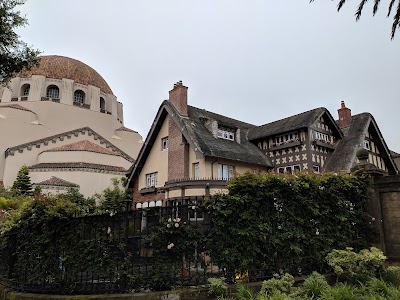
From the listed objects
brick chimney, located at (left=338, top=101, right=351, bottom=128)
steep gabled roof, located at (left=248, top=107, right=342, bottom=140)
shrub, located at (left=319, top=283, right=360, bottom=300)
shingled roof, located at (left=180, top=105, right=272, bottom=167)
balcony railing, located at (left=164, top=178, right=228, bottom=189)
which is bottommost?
shrub, located at (left=319, top=283, right=360, bottom=300)

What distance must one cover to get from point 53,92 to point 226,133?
33265 millimetres

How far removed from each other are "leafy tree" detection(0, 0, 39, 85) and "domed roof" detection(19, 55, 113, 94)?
39181 mm

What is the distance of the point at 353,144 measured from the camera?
77.8ft

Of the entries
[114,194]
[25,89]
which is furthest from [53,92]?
[114,194]

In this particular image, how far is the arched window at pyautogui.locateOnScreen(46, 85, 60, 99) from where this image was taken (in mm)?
45875

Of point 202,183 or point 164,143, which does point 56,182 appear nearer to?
point 164,143

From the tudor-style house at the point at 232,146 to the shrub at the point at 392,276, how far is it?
41.0ft

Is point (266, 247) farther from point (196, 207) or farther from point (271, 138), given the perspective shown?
point (271, 138)

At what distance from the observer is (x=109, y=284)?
6.84m

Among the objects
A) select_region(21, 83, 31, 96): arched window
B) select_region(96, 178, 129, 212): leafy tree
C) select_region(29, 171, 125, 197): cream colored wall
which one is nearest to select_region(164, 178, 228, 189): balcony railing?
select_region(96, 178, 129, 212): leafy tree

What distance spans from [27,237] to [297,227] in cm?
680

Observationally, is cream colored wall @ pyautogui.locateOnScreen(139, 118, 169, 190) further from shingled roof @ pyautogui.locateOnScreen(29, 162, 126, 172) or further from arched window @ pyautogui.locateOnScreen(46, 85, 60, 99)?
arched window @ pyautogui.locateOnScreen(46, 85, 60, 99)

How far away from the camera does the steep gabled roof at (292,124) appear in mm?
23078

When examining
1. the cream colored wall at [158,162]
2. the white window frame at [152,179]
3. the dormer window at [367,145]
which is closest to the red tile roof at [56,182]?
the cream colored wall at [158,162]
